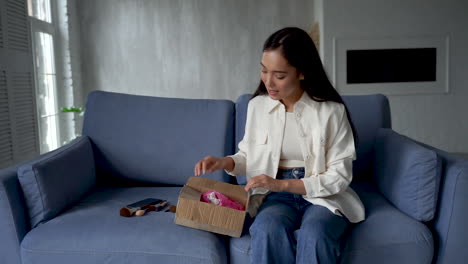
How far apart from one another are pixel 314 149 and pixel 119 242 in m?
0.74

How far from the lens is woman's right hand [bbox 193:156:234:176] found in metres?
1.53

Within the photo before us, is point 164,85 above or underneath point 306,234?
above

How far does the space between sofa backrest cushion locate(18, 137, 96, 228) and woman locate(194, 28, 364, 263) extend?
22.0 inches

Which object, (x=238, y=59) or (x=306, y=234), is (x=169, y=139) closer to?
(x=306, y=234)

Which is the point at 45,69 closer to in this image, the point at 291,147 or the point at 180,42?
the point at 180,42

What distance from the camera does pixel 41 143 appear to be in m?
3.88

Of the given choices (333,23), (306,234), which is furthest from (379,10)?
(306,234)

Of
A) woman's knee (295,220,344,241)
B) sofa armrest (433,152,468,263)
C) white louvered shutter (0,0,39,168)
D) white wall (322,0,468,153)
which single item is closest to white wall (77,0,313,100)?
white wall (322,0,468,153)

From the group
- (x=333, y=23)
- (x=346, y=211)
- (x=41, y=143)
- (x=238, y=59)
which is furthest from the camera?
(x=238, y=59)

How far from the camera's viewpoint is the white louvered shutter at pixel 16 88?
2.99 metres

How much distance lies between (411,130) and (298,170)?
12.6 feet

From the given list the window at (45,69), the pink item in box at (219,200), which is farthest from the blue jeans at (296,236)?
the window at (45,69)

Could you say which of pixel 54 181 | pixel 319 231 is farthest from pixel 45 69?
pixel 319 231

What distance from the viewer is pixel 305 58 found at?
5.15 ft
